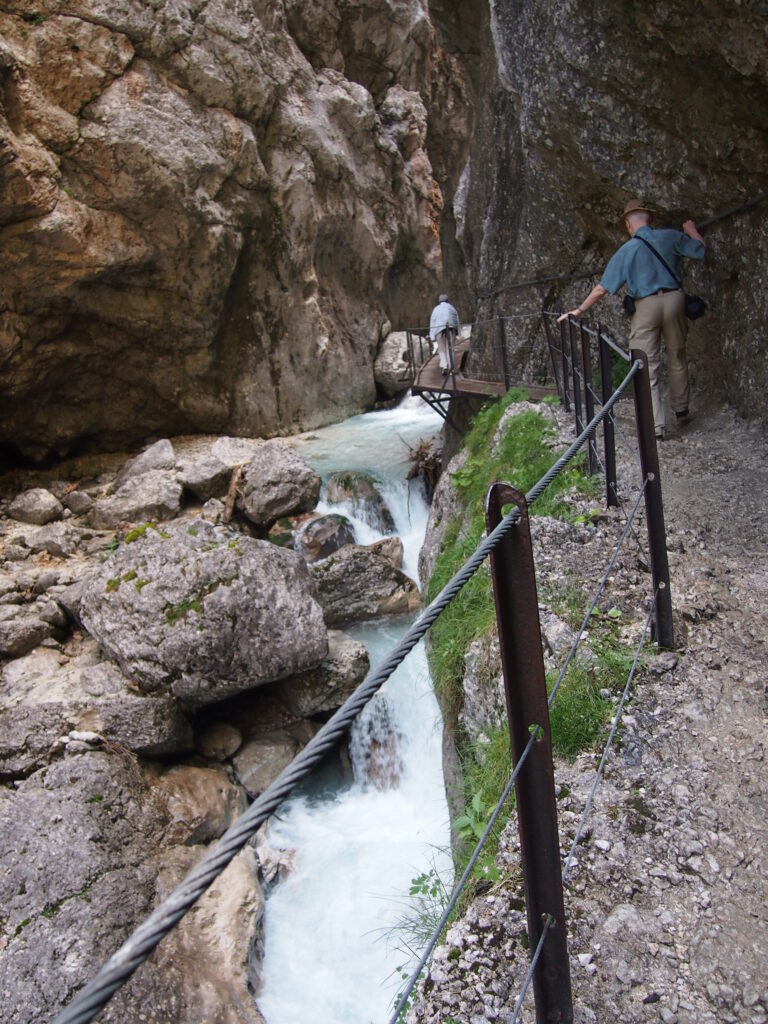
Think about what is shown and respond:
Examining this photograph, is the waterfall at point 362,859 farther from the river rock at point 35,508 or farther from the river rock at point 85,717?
the river rock at point 35,508

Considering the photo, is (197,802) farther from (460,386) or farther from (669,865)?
(460,386)

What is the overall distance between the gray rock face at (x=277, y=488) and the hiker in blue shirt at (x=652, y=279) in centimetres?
713

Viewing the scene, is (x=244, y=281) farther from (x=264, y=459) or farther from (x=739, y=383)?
(x=739, y=383)

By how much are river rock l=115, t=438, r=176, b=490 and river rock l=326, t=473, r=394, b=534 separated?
3.59 meters

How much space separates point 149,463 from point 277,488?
3.65 metres

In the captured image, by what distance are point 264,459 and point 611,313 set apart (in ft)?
21.2

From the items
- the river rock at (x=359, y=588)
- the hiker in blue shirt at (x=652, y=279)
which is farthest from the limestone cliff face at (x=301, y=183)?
the river rock at (x=359, y=588)

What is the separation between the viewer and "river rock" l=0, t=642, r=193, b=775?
6.48 metres

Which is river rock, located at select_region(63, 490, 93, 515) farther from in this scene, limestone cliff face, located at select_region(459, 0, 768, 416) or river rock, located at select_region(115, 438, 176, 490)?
limestone cliff face, located at select_region(459, 0, 768, 416)

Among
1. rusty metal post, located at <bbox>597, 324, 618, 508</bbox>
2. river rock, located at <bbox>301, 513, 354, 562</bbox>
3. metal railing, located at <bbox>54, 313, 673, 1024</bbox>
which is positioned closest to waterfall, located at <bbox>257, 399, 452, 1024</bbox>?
river rock, located at <bbox>301, 513, 354, 562</bbox>

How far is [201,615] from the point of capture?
704 centimetres

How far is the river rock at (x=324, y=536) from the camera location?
1124cm

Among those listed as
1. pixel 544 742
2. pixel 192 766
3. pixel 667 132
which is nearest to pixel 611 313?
pixel 667 132

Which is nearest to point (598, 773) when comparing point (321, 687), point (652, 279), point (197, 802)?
point (652, 279)
